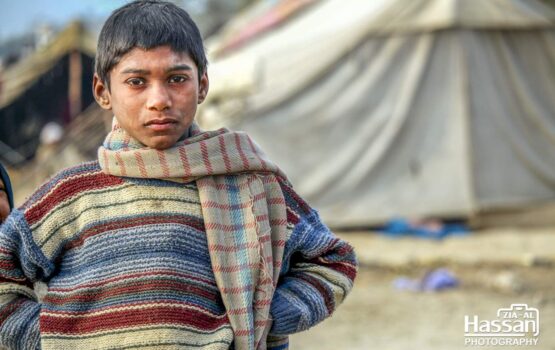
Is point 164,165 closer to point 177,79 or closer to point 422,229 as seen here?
point 177,79

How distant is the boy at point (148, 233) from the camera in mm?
1970

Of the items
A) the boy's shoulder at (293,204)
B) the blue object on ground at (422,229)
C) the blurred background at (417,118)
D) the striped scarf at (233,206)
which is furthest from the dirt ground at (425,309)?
the striped scarf at (233,206)

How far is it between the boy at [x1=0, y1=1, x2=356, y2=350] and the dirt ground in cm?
316

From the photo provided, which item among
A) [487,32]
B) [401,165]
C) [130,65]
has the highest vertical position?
[487,32]

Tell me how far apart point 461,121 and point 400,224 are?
1130 mm

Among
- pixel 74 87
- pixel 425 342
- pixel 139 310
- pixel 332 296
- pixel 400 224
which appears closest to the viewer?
pixel 139 310

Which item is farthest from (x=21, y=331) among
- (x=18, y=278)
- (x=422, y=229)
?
Result: (x=422, y=229)

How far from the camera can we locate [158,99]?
6.42 feet

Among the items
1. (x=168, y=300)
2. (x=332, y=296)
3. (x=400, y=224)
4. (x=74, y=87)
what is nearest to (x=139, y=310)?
(x=168, y=300)

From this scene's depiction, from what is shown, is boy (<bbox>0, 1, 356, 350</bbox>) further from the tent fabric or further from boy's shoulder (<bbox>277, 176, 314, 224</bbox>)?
the tent fabric

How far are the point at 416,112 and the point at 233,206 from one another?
23.6 ft

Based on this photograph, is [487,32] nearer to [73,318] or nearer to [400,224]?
[400,224]

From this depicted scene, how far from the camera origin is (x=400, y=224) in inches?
348

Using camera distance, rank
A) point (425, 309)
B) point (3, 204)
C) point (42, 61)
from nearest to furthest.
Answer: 1. point (3, 204)
2. point (425, 309)
3. point (42, 61)
